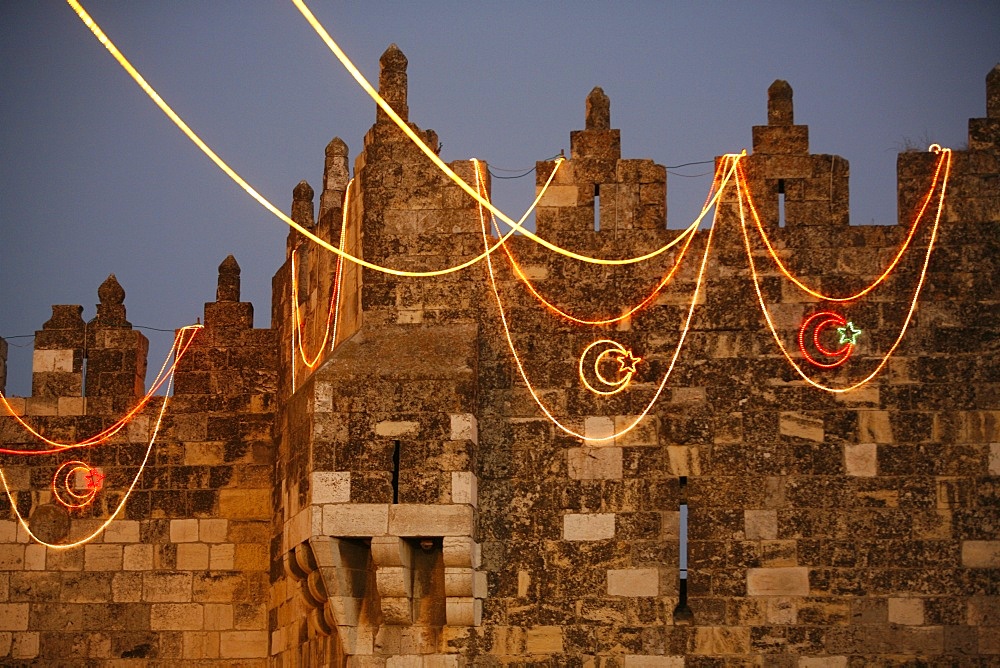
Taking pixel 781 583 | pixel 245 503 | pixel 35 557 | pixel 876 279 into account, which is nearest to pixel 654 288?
pixel 876 279

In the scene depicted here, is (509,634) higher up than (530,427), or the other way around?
(530,427)

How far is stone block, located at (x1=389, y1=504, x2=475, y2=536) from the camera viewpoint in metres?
13.8

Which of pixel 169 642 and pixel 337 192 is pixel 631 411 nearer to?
pixel 337 192

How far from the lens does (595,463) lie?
565 inches

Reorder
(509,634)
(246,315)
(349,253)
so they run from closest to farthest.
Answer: (509,634) < (349,253) < (246,315)

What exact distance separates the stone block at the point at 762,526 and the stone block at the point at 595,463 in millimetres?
1035

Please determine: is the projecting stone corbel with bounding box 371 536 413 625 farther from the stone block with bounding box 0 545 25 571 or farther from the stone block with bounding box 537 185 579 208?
the stone block with bounding box 0 545 25 571

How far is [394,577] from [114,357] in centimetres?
473

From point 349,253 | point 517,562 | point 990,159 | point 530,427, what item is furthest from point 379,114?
point 990,159

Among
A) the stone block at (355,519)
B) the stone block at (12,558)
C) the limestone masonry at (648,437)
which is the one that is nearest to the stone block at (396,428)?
the limestone masonry at (648,437)

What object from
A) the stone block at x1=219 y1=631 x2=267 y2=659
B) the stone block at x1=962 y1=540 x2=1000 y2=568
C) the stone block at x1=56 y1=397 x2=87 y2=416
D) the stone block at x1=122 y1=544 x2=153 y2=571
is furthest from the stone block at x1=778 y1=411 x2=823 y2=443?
the stone block at x1=56 y1=397 x2=87 y2=416

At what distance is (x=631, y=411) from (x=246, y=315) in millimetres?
4646

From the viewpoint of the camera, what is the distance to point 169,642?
54.8 ft

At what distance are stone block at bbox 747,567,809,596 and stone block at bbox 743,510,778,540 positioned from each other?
28 centimetres
